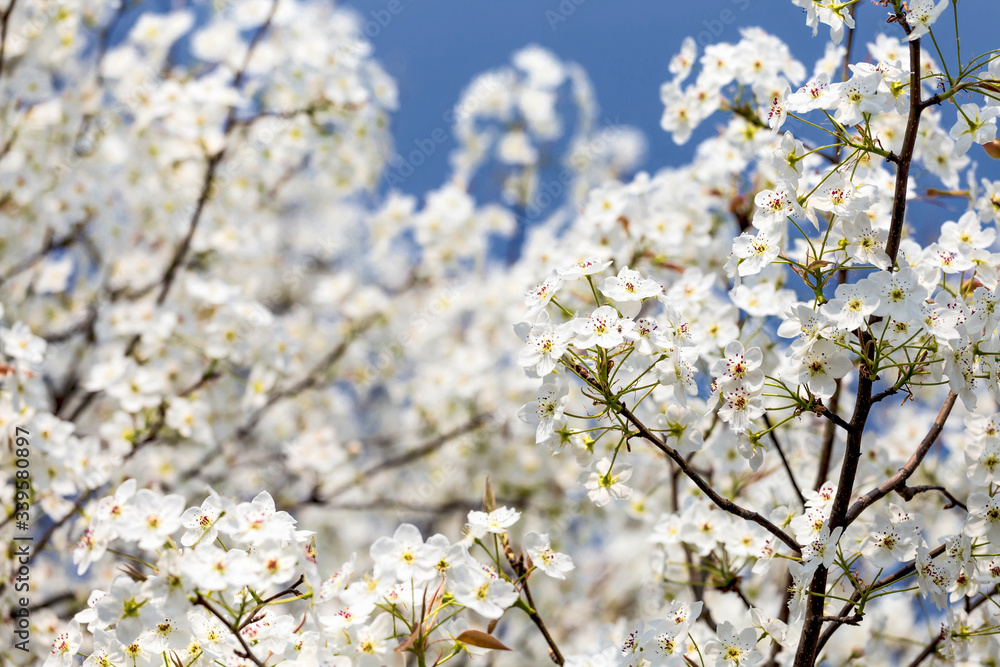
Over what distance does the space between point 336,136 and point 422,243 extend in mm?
1332

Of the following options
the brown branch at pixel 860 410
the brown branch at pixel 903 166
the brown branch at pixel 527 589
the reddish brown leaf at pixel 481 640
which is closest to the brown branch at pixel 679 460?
the brown branch at pixel 860 410

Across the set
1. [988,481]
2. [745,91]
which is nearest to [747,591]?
[988,481]

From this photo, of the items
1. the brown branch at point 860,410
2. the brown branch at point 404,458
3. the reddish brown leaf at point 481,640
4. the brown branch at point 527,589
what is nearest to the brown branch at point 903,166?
the brown branch at point 860,410

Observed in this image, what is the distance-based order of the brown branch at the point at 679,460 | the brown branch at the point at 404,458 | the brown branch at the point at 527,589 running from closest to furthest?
the brown branch at the point at 679,460 → the brown branch at the point at 527,589 → the brown branch at the point at 404,458

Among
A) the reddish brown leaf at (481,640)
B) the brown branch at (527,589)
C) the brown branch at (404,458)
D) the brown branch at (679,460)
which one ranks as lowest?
the reddish brown leaf at (481,640)

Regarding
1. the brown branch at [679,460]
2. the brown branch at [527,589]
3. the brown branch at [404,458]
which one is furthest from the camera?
the brown branch at [404,458]

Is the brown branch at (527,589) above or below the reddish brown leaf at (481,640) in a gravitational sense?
above

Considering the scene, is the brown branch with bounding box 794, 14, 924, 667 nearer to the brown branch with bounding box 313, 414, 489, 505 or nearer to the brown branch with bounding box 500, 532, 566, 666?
the brown branch with bounding box 500, 532, 566, 666

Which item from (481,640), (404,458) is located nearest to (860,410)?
(481,640)

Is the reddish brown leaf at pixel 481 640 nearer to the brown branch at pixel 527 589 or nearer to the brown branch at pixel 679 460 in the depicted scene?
the brown branch at pixel 527 589

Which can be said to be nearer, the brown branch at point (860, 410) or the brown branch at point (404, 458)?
the brown branch at point (860, 410)

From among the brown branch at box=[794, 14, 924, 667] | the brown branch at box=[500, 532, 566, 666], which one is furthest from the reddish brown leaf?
the brown branch at box=[794, 14, 924, 667]

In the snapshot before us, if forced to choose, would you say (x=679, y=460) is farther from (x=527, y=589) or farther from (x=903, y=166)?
(x=903, y=166)

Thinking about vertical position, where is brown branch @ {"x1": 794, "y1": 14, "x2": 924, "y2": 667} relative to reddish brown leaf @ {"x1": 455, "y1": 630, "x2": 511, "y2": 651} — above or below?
above
